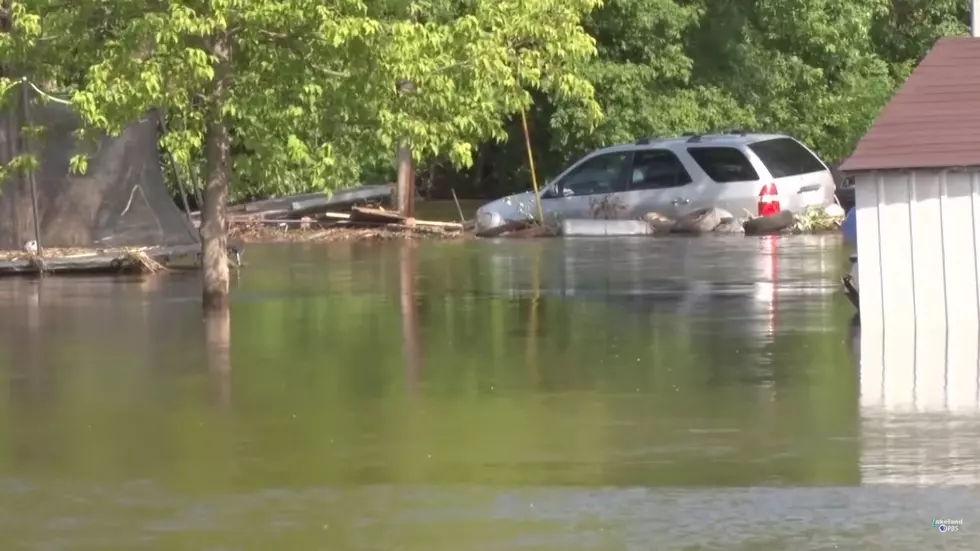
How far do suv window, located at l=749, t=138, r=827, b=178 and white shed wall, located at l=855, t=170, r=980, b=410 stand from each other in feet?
41.3

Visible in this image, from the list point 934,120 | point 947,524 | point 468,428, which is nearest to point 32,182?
point 934,120

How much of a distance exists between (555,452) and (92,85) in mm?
6826

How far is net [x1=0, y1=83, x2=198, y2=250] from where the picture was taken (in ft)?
68.6

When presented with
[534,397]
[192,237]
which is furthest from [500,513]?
[192,237]

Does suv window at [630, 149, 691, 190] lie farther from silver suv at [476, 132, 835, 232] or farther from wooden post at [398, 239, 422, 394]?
wooden post at [398, 239, 422, 394]

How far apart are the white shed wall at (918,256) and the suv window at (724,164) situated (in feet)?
40.9

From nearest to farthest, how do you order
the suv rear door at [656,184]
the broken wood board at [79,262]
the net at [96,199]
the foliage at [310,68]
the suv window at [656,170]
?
the foliage at [310,68], the broken wood board at [79,262], the net at [96,199], the suv rear door at [656,184], the suv window at [656,170]

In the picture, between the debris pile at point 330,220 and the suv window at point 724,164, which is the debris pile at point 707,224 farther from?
the debris pile at point 330,220

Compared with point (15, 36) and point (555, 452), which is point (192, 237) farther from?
point (555, 452)

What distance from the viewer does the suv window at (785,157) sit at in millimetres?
25828

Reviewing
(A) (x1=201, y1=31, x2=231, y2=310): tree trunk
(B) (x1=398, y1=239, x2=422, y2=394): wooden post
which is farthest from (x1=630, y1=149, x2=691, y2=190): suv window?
(A) (x1=201, y1=31, x2=231, y2=310): tree trunk

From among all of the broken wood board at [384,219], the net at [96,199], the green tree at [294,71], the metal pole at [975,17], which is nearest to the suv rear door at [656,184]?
the broken wood board at [384,219]

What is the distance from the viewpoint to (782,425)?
32.9 feet

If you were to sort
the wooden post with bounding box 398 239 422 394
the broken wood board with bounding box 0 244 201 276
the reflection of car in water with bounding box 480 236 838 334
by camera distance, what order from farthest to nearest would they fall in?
the broken wood board with bounding box 0 244 201 276 < the reflection of car in water with bounding box 480 236 838 334 < the wooden post with bounding box 398 239 422 394
